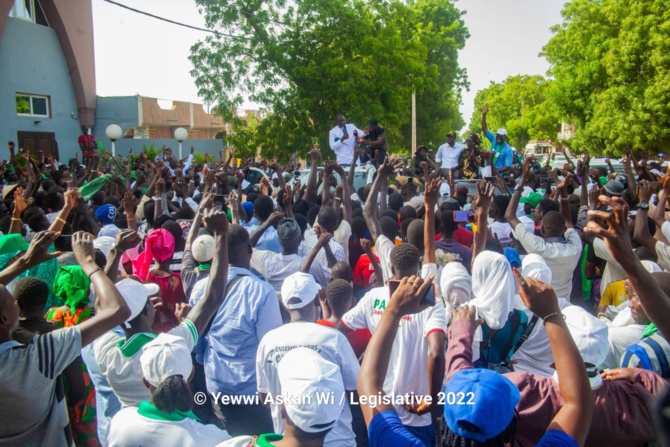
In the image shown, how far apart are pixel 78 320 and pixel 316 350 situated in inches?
68.1

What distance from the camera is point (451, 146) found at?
463 inches

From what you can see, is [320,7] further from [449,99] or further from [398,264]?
[449,99]

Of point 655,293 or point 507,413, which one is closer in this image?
point 507,413

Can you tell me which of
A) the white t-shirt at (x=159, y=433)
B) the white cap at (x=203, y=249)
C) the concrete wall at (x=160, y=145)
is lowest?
the white t-shirt at (x=159, y=433)

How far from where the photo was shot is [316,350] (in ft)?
9.75

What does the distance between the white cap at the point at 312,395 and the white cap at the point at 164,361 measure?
1.70ft

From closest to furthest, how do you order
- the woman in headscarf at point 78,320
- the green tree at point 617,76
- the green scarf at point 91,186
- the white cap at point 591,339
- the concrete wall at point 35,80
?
the white cap at point 591,339, the woman in headscarf at point 78,320, the green scarf at point 91,186, the concrete wall at point 35,80, the green tree at point 617,76

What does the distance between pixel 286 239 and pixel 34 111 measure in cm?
2102

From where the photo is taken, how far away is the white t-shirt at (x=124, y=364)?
9.59ft

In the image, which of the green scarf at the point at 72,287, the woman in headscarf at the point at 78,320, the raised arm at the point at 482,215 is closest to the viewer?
the woman in headscarf at the point at 78,320

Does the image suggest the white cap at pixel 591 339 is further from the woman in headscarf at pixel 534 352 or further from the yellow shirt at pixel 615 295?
the yellow shirt at pixel 615 295

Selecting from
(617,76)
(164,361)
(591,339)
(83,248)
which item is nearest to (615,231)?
(591,339)

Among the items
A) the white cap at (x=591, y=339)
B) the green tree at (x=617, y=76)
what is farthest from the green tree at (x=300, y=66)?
the white cap at (x=591, y=339)

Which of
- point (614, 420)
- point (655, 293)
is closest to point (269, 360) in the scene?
point (614, 420)
